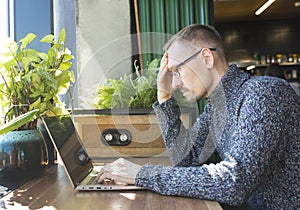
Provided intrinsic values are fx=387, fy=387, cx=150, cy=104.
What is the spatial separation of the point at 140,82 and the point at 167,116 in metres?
0.27

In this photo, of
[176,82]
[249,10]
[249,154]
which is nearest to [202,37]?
[176,82]

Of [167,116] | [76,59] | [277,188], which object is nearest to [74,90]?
[76,59]

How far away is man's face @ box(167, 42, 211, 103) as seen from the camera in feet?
3.58

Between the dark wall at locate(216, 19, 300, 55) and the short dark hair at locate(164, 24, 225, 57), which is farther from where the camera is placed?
the dark wall at locate(216, 19, 300, 55)

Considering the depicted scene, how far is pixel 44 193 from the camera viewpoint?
0.87 meters

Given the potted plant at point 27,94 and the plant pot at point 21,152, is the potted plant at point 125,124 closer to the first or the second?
the potted plant at point 27,94

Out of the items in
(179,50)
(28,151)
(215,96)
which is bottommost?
(28,151)

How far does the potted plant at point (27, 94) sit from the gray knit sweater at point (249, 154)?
14.1 inches

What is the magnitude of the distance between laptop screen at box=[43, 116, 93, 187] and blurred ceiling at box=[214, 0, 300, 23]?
160 inches

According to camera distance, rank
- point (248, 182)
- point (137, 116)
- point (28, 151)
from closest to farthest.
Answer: point (248, 182) → point (28, 151) → point (137, 116)

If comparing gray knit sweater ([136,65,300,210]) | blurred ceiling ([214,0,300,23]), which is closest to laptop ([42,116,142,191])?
gray knit sweater ([136,65,300,210])

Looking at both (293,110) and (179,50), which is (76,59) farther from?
(293,110)

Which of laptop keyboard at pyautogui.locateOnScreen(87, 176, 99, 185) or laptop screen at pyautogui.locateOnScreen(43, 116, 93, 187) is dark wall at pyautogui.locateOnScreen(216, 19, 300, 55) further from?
laptop keyboard at pyautogui.locateOnScreen(87, 176, 99, 185)

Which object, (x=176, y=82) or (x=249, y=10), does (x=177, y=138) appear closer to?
(x=176, y=82)
